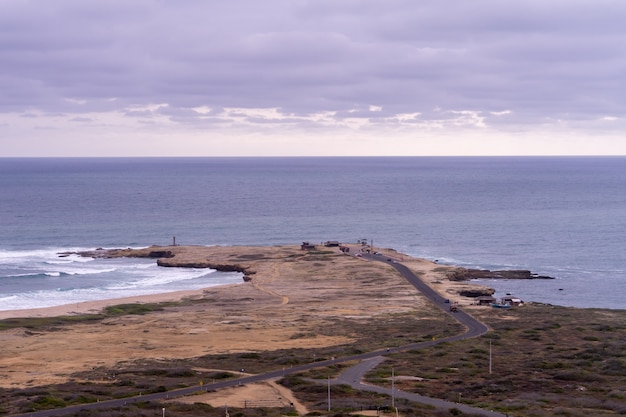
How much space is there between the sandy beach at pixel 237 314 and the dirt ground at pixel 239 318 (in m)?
0.10

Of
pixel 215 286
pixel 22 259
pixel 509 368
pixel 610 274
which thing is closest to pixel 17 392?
pixel 509 368

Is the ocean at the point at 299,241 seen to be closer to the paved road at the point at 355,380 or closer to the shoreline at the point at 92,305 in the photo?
the shoreline at the point at 92,305

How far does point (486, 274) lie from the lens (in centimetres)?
11212

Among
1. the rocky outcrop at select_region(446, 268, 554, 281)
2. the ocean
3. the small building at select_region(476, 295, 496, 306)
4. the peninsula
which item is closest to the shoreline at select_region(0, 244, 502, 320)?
the peninsula

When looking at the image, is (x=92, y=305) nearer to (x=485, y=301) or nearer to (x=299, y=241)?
(x=485, y=301)

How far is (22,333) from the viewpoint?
74688mm

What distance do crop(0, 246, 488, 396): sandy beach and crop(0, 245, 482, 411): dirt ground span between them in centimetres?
10

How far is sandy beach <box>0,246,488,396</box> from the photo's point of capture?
66.3 meters

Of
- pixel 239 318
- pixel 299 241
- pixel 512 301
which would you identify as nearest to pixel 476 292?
pixel 512 301

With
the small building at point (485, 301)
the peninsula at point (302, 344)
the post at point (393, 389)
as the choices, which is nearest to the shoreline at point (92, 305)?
the peninsula at point (302, 344)

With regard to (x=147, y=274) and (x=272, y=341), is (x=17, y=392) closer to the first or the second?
(x=272, y=341)

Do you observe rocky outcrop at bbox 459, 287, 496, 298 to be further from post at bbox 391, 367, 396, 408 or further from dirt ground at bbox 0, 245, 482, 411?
post at bbox 391, 367, 396, 408

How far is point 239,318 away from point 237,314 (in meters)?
2.16

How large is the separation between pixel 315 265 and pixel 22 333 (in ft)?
162
